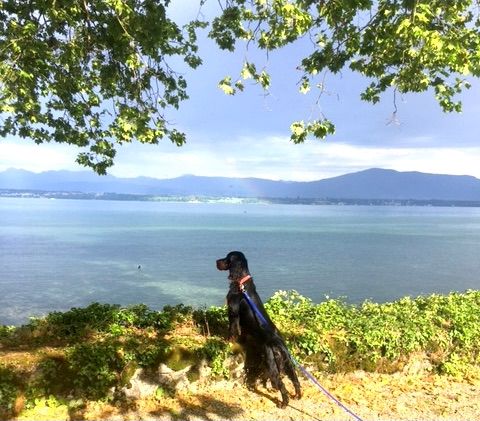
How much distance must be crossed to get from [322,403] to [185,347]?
2315 mm

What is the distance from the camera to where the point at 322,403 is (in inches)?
277

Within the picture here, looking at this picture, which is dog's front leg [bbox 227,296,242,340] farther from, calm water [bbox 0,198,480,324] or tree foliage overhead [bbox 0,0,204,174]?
calm water [bbox 0,198,480,324]

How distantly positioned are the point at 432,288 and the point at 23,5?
45.7 metres

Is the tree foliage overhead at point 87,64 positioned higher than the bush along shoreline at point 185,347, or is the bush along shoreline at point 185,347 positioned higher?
the tree foliage overhead at point 87,64

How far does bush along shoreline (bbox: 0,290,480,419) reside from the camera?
6375mm

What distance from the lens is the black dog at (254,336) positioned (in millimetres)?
6918

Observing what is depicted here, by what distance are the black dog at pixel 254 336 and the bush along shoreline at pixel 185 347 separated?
27 centimetres

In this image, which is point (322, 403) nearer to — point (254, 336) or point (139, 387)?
point (254, 336)

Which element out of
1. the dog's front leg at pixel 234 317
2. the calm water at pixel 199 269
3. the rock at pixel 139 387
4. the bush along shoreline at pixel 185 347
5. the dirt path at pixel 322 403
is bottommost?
the calm water at pixel 199 269

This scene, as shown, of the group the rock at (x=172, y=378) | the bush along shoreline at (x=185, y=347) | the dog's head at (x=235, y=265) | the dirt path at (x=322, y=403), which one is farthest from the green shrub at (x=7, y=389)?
the dog's head at (x=235, y=265)

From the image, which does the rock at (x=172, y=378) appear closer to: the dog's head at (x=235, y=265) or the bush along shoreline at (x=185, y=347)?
the bush along shoreline at (x=185, y=347)

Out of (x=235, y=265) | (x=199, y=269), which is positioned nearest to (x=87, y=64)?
(x=235, y=265)

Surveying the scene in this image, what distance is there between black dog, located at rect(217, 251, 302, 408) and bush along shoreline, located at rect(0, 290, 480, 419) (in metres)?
0.27

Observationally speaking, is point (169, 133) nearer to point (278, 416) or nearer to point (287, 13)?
point (287, 13)
